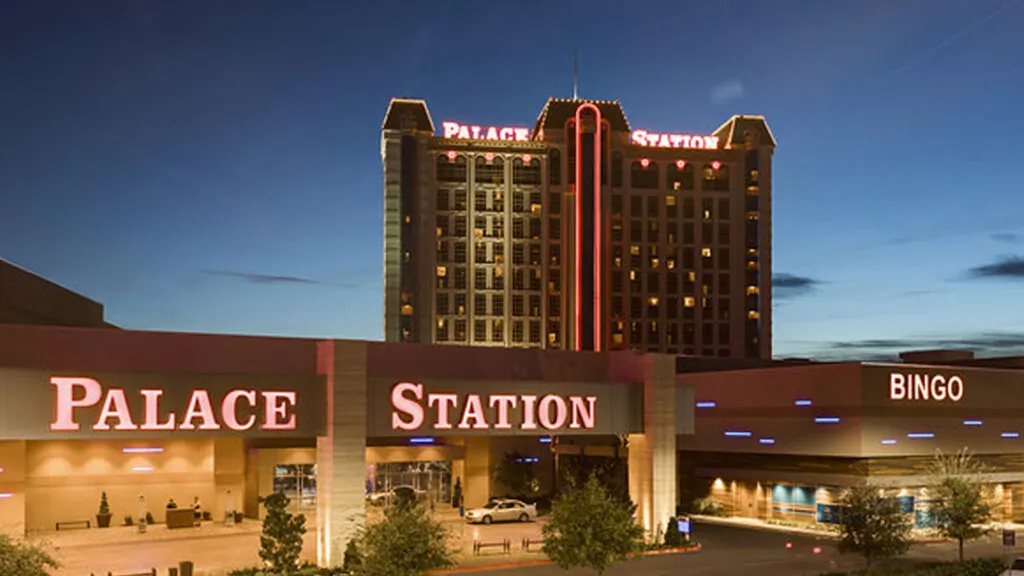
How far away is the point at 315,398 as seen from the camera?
3762 cm

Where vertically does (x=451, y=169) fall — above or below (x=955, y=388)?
above

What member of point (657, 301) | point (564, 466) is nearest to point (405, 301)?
point (657, 301)

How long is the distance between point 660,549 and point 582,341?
5849 cm

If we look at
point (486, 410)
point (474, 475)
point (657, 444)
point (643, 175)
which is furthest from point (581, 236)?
point (486, 410)

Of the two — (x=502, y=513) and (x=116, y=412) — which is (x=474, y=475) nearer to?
(x=502, y=513)

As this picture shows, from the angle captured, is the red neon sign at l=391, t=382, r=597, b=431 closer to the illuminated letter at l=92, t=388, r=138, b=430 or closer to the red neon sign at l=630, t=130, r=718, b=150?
the illuminated letter at l=92, t=388, r=138, b=430

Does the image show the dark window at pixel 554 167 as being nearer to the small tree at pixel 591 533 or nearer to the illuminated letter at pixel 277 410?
the illuminated letter at pixel 277 410

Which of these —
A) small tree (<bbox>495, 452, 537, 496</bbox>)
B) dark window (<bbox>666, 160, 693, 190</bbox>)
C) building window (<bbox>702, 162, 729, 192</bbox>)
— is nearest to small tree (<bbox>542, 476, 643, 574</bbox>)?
small tree (<bbox>495, 452, 537, 496</bbox>)

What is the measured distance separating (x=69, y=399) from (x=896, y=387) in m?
41.9

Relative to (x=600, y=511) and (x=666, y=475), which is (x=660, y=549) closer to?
(x=666, y=475)

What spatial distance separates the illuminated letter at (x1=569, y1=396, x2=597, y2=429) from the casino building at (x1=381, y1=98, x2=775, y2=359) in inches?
3324

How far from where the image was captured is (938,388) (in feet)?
186

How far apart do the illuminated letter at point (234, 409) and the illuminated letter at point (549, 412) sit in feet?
39.3

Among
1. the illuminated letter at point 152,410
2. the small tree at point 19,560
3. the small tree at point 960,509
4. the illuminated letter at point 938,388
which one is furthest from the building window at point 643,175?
the small tree at point 19,560
